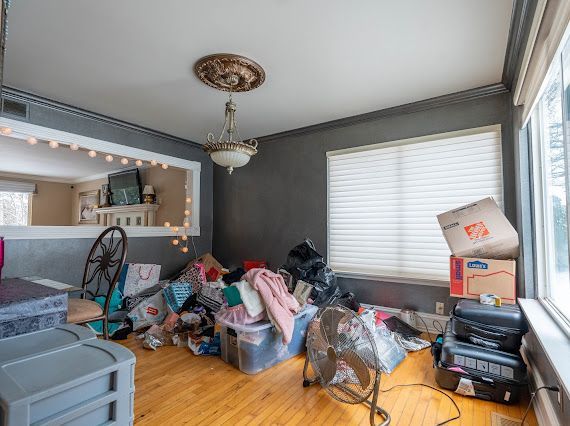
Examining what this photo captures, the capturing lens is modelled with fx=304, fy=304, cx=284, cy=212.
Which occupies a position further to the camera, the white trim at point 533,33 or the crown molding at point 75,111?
the crown molding at point 75,111

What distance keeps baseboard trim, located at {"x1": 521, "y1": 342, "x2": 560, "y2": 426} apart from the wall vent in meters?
4.27

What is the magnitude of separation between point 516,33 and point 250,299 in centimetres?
245

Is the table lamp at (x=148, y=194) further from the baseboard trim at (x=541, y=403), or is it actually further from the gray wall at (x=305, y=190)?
the baseboard trim at (x=541, y=403)

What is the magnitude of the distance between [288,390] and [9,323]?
156cm

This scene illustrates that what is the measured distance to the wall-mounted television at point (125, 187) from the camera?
462 cm

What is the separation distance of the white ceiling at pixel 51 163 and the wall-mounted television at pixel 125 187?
0.12 m

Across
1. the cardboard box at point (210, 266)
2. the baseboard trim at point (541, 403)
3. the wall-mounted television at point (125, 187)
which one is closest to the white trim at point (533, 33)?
the baseboard trim at point (541, 403)

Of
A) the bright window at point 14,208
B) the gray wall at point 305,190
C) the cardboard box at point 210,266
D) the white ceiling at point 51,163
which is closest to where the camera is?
the gray wall at point 305,190

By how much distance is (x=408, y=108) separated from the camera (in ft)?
9.93

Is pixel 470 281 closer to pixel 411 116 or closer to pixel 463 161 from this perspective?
pixel 463 161

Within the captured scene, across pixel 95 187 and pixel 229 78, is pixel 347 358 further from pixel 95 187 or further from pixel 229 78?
pixel 95 187

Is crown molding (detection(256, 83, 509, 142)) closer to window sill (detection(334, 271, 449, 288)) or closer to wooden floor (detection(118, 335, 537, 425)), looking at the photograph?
window sill (detection(334, 271, 449, 288))

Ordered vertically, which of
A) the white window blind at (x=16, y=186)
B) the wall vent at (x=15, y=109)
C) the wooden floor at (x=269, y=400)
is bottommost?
the wooden floor at (x=269, y=400)

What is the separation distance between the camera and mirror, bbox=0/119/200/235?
404 cm
